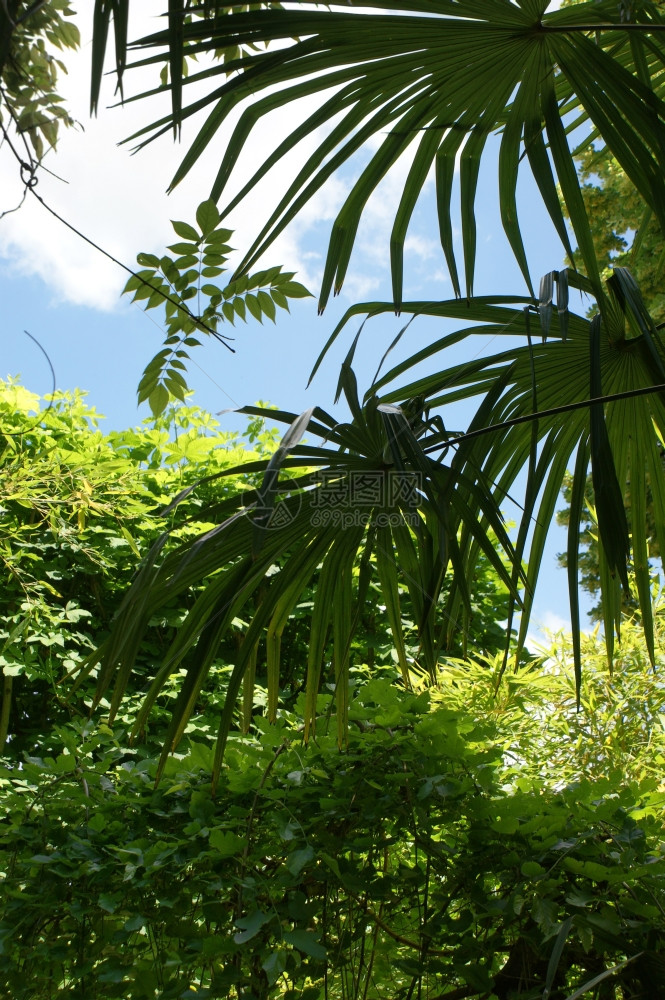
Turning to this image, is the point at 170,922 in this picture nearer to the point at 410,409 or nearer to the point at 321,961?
the point at 321,961

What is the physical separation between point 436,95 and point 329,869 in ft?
4.23

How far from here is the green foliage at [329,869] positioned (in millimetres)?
1114

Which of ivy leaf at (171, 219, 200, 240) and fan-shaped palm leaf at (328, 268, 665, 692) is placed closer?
fan-shaped palm leaf at (328, 268, 665, 692)

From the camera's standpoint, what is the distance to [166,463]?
2.91 metres

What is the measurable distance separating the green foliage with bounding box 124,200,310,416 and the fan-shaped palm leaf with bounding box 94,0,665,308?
235mm

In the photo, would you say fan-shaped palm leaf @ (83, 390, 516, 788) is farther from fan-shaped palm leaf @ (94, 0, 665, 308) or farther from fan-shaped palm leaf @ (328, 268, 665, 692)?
fan-shaped palm leaf @ (94, 0, 665, 308)

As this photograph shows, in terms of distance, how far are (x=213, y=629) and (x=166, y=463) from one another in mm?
1850

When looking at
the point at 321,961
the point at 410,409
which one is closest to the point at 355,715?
the point at 321,961

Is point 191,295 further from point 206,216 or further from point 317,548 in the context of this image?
point 317,548

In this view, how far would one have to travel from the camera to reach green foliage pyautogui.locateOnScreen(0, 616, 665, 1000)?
1.11 m

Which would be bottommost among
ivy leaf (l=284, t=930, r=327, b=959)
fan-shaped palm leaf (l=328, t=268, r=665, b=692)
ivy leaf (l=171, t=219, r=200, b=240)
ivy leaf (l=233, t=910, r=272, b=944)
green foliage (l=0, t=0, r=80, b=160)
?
ivy leaf (l=284, t=930, r=327, b=959)

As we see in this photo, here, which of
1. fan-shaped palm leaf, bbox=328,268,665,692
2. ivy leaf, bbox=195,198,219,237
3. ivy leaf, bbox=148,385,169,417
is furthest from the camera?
ivy leaf, bbox=148,385,169,417

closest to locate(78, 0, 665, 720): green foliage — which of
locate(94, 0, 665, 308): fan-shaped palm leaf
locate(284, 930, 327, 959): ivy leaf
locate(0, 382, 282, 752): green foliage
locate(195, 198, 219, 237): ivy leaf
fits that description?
locate(94, 0, 665, 308): fan-shaped palm leaf

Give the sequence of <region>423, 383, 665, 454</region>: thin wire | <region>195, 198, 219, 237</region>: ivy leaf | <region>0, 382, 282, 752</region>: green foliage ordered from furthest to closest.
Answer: <region>0, 382, 282, 752</region>: green foliage
<region>195, 198, 219, 237</region>: ivy leaf
<region>423, 383, 665, 454</region>: thin wire
